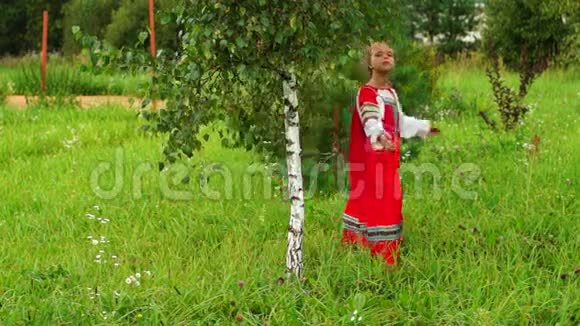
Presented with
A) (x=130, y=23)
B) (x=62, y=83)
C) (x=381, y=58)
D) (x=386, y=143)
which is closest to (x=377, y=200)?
(x=386, y=143)

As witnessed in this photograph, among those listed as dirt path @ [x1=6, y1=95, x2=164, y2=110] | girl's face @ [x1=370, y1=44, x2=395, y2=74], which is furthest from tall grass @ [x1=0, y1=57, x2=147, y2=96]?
girl's face @ [x1=370, y1=44, x2=395, y2=74]

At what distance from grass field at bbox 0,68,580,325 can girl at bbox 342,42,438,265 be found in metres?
0.19

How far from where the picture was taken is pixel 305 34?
421cm

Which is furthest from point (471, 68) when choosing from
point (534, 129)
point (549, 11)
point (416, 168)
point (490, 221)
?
point (490, 221)

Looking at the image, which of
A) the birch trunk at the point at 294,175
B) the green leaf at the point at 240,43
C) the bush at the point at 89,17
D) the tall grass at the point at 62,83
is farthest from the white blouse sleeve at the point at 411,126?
the bush at the point at 89,17

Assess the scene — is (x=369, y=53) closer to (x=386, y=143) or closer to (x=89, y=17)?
(x=386, y=143)

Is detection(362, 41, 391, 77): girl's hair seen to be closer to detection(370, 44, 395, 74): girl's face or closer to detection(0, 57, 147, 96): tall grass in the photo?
detection(370, 44, 395, 74): girl's face

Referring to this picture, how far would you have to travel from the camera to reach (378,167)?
470 centimetres

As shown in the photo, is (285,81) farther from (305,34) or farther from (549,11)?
(549,11)

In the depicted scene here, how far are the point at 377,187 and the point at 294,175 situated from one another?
0.57 metres

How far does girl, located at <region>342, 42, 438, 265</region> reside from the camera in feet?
15.2

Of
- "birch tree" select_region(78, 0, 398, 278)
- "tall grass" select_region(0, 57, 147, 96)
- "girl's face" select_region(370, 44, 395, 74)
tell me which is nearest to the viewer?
"birch tree" select_region(78, 0, 398, 278)

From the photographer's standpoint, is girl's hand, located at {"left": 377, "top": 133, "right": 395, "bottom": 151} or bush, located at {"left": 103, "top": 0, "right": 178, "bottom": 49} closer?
girl's hand, located at {"left": 377, "top": 133, "right": 395, "bottom": 151}

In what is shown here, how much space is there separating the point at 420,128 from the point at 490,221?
3.51 ft
